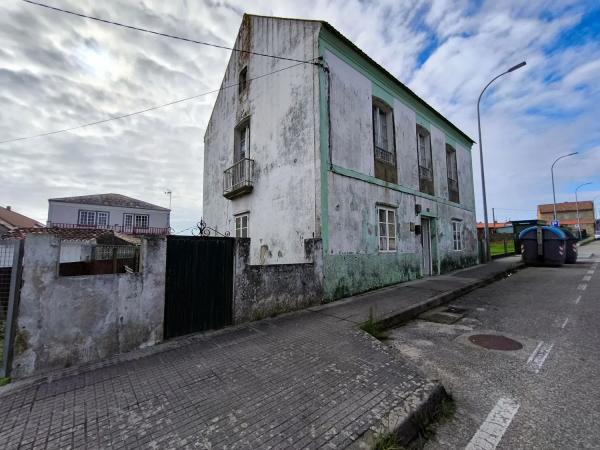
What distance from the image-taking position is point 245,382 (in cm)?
306

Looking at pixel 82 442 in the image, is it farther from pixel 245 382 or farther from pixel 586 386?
pixel 586 386

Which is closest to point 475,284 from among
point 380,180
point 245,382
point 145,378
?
point 380,180

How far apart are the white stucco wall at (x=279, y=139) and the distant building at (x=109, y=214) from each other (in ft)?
60.8

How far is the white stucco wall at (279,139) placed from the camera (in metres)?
7.32

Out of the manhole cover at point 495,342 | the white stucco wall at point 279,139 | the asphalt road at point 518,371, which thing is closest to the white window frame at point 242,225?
the white stucco wall at point 279,139

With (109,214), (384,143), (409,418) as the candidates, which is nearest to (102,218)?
(109,214)

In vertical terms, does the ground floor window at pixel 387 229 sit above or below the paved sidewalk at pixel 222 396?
above

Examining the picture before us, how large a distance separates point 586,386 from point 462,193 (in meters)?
12.8

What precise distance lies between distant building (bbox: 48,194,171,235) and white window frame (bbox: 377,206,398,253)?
21844 millimetres

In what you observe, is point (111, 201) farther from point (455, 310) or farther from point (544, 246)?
point (544, 246)

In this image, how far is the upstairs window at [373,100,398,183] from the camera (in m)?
A: 9.01

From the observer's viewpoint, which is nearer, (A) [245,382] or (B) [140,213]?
(A) [245,382]

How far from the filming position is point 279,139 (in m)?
8.38

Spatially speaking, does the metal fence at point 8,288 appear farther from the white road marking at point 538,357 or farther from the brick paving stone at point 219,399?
the white road marking at point 538,357
